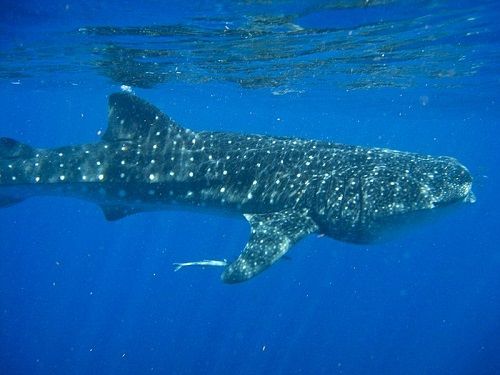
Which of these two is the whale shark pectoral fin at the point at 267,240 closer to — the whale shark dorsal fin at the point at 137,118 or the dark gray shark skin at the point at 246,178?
the dark gray shark skin at the point at 246,178

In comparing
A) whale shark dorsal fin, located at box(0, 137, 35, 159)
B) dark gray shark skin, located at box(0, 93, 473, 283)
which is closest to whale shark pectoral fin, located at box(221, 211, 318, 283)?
dark gray shark skin, located at box(0, 93, 473, 283)

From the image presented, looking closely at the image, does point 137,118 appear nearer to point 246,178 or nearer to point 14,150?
point 246,178

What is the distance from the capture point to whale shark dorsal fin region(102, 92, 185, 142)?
10.5 m

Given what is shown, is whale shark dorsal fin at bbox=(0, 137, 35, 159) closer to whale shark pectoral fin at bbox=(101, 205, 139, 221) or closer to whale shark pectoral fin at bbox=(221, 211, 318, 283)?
whale shark pectoral fin at bbox=(101, 205, 139, 221)

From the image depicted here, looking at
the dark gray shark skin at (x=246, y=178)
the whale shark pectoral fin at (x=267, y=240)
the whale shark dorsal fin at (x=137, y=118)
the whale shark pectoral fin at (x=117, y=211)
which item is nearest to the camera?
the whale shark pectoral fin at (x=267, y=240)

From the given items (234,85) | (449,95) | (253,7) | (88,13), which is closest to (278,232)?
(253,7)

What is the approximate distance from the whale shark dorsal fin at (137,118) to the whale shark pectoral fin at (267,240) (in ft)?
11.1

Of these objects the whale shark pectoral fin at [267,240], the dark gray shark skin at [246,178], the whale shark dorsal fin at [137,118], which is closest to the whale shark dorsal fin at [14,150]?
the dark gray shark skin at [246,178]

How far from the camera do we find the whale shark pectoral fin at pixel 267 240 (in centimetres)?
740

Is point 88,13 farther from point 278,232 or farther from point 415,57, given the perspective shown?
point 415,57

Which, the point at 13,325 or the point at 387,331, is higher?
the point at 13,325

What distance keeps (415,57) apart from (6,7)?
17162 millimetres

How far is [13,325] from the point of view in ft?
103

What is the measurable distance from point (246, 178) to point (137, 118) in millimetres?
3261
